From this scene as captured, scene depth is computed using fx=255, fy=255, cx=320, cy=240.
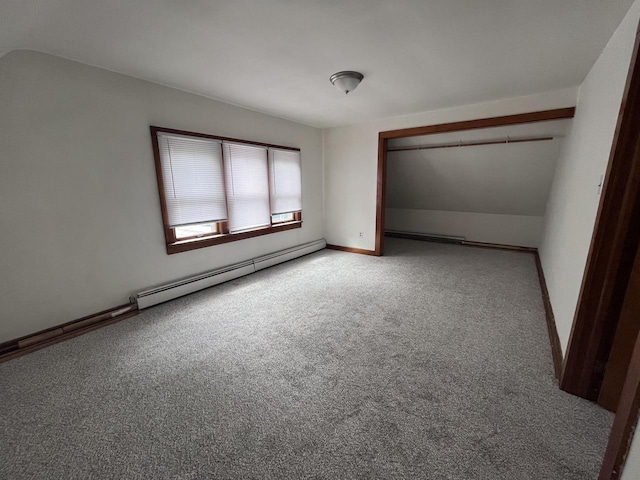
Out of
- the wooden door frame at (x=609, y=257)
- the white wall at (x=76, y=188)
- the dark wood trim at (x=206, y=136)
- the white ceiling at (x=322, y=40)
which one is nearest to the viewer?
the wooden door frame at (x=609, y=257)

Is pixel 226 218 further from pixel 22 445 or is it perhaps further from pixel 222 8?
pixel 22 445

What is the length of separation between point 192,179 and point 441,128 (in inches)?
134

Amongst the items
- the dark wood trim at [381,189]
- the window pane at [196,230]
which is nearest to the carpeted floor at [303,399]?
the window pane at [196,230]

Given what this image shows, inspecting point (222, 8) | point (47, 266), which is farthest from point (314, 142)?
point (47, 266)

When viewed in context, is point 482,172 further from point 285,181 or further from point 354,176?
point 285,181

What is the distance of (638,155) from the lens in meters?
1.27

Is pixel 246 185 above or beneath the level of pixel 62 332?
above

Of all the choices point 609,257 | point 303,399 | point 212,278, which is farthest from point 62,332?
point 609,257

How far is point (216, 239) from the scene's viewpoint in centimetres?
329

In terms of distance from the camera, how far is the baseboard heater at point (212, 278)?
271 centimetres

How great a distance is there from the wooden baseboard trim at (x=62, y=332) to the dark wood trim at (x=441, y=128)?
12.0 ft

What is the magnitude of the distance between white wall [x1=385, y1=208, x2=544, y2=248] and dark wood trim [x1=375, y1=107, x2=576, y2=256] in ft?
6.68

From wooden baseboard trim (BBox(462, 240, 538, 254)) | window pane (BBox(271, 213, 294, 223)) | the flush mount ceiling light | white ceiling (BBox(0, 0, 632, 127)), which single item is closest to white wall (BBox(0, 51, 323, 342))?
white ceiling (BBox(0, 0, 632, 127))

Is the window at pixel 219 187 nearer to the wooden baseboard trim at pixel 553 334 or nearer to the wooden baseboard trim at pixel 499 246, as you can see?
the wooden baseboard trim at pixel 553 334
